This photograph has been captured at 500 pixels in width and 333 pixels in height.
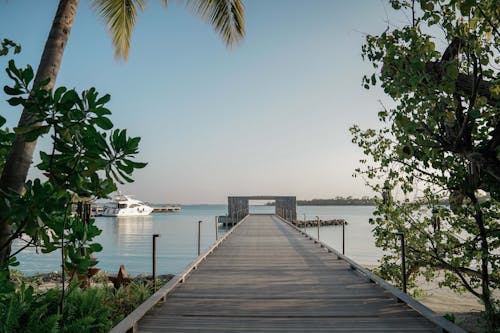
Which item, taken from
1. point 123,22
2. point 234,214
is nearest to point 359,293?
point 123,22

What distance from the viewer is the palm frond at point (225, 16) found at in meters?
6.43

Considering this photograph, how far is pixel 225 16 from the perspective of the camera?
22.0 feet

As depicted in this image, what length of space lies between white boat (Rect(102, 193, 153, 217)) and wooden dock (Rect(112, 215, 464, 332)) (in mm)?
68941

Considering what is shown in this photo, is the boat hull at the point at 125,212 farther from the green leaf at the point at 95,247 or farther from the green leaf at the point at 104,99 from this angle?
the green leaf at the point at 104,99

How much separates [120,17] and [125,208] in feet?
229

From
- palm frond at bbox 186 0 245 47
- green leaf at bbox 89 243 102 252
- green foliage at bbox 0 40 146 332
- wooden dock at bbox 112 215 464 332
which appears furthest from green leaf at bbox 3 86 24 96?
palm frond at bbox 186 0 245 47

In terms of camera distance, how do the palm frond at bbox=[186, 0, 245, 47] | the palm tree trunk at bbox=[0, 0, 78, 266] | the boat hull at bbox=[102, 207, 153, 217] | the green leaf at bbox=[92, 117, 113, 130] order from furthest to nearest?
the boat hull at bbox=[102, 207, 153, 217], the palm frond at bbox=[186, 0, 245, 47], the palm tree trunk at bbox=[0, 0, 78, 266], the green leaf at bbox=[92, 117, 113, 130]

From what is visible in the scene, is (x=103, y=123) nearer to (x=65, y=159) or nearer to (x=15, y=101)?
(x=65, y=159)

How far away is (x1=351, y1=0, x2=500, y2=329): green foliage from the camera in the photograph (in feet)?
8.91

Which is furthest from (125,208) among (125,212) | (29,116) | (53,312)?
(29,116)

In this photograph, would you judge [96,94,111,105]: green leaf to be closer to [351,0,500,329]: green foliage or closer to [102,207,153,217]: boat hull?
[351,0,500,329]: green foliage

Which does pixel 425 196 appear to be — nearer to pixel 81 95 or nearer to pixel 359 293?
pixel 359 293

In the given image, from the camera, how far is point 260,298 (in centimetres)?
406

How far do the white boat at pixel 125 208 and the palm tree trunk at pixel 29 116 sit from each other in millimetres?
Result: 70666
